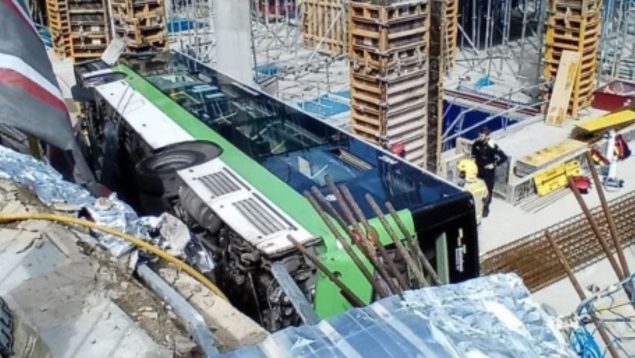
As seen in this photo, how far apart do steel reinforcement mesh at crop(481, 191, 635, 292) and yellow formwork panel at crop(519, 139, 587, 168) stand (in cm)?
174

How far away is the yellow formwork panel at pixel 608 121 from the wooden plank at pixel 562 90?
848 millimetres

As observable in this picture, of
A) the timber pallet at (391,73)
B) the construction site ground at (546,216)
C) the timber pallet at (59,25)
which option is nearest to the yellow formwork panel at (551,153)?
the construction site ground at (546,216)

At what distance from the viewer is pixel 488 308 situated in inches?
151

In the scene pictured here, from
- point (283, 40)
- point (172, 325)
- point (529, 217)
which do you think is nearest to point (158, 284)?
point (172, 325)

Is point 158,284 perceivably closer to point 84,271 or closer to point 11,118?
point 84,271

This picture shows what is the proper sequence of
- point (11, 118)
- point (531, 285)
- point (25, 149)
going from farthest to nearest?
point (531, 285) → point (25, 149) → point (11, 118)

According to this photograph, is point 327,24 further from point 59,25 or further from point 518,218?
point 518,218

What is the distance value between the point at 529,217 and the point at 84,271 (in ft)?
29.9

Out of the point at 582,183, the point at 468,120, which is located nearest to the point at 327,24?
the point at 468,120

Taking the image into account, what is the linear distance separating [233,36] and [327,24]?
876 centimetres

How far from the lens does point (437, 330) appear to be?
3.66 meters

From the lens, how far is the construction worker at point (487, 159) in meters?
12.7

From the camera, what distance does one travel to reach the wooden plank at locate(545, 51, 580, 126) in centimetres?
1623

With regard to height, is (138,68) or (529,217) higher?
(138,68)
